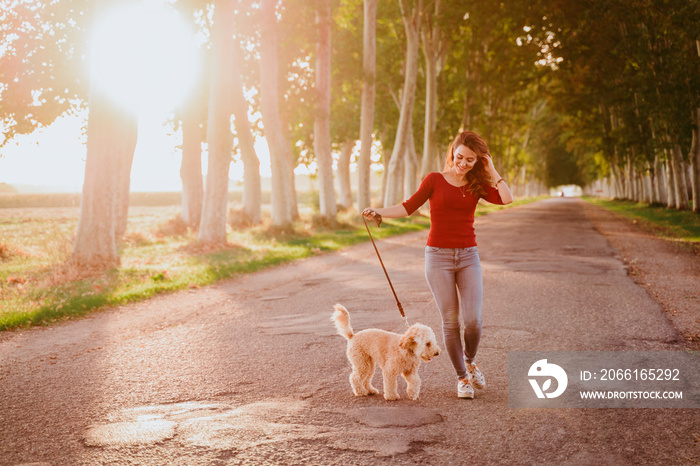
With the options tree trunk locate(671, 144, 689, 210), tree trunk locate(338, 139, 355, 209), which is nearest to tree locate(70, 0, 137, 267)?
tree trunk locate(338, 139, 355, 209)

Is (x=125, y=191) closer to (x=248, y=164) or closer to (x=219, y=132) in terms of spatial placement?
(x=248, y=164)

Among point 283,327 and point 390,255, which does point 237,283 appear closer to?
point 283,327

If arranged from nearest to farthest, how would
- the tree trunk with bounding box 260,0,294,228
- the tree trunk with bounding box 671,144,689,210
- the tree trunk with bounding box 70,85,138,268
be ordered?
the tree trunk with bounding box 70,85,138,268, the tree trunk with bounding box 260,0,294,228, the tree trunk with bounding box 671,144,689,210

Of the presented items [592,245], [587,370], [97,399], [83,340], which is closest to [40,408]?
[97,399]

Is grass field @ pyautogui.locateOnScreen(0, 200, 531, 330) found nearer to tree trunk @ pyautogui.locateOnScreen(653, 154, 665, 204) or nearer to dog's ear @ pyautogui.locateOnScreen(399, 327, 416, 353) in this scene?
dog's ear @ pyautogui.locateOnScreen(399, 327, 416, 353)

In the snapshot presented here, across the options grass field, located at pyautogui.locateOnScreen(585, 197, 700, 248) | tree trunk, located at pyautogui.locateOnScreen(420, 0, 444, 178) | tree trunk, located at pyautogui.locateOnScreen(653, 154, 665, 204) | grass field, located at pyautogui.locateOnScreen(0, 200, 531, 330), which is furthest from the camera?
tree trunk, located at pyautogui.locateOnScreen(653, 154, 665, 204)

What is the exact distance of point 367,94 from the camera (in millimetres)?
28984

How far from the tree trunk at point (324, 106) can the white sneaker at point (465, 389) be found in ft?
68.3

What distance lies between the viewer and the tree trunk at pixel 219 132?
18.0m

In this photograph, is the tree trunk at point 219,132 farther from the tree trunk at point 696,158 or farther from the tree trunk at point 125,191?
the tree trunk at point 696,158

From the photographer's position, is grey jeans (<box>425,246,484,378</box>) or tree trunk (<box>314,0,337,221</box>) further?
tree trunk (<box>314,0,337,221</box>)

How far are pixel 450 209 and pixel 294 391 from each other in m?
2.14

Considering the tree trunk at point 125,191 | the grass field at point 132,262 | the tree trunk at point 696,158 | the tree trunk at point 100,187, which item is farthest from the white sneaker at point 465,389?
the tree trunk at point 696,158

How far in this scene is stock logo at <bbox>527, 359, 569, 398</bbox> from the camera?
523 centimetres
